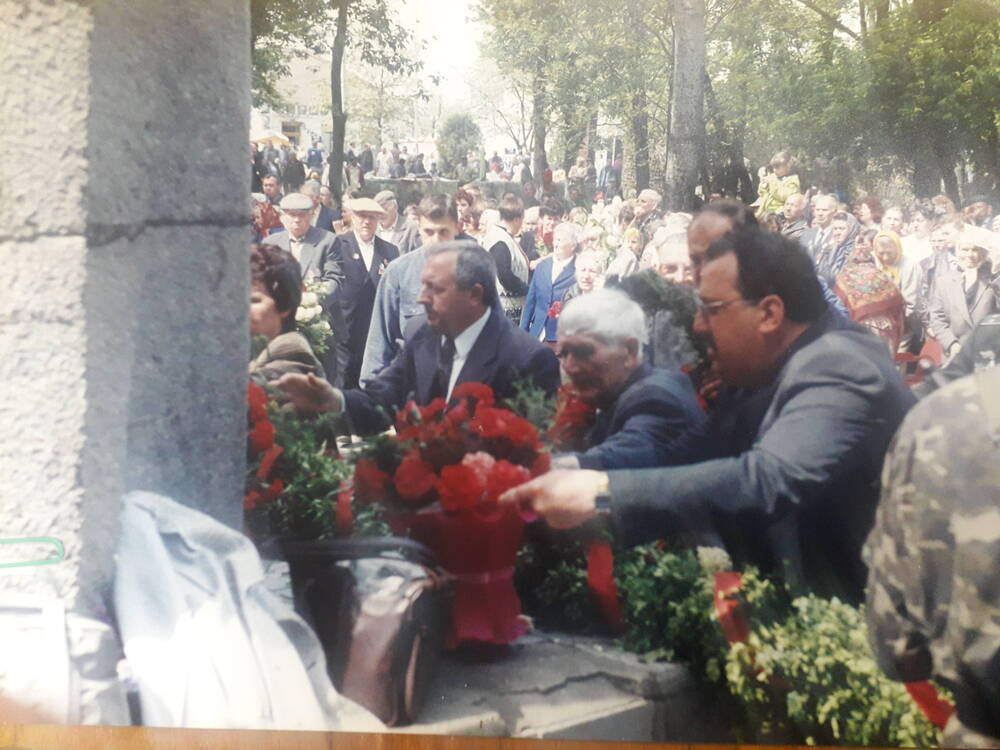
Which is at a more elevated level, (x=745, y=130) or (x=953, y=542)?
(x=745, y=130)

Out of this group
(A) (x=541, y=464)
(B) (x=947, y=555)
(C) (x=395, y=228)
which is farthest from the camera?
(C) (x=395, y=228)

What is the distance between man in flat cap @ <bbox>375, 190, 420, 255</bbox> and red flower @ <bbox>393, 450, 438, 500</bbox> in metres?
0.50

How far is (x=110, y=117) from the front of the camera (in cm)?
279

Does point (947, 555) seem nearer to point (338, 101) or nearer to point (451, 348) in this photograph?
point (451, 348)

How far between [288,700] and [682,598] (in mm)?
991

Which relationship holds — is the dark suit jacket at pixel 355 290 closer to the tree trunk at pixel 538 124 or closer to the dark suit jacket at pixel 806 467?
the tree trunk at pixel 538 124

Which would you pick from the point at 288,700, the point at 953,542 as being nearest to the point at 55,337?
the point at 288,700

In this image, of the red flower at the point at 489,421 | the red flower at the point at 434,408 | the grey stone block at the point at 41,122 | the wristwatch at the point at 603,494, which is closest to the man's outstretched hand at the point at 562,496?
the wristwatch at the point at 603,494

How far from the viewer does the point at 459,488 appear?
2805mm

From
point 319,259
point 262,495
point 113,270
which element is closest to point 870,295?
point 319,259

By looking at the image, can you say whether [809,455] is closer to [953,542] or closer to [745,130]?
[953,542]

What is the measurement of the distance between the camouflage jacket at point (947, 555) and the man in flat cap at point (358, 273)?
4.17ft

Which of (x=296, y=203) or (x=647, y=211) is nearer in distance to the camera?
(x=647, y=211)

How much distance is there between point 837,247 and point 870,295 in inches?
5.3
